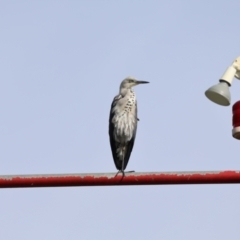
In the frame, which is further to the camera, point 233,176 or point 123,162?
point 123,162

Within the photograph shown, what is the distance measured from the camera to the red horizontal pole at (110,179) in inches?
219

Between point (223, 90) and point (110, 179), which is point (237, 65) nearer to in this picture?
point (223, 90)

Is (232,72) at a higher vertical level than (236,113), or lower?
higher

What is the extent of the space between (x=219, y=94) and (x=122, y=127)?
466 centimetres

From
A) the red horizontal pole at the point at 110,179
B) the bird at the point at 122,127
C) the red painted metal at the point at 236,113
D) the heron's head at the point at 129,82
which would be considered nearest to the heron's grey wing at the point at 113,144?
the bird at the point at 122,127

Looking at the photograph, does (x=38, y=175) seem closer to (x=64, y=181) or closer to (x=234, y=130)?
(x=64, y=181)

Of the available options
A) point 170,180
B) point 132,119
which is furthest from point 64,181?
point 132,119

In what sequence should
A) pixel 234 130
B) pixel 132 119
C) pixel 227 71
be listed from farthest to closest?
pixel 132 119, pixel 227 71, pixel 234 130

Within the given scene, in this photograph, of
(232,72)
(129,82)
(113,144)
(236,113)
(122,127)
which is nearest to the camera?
(236,113)

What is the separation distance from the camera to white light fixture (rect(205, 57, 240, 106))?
18.5ft

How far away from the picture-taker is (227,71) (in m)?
5.88

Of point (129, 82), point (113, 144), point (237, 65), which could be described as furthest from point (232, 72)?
point (129, 82)

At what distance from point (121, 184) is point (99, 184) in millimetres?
163

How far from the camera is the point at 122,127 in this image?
10234mm
